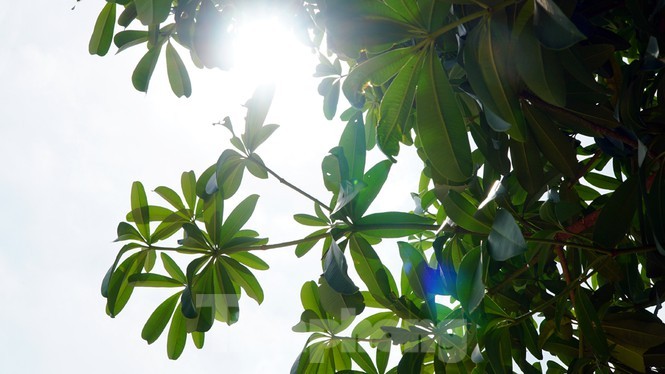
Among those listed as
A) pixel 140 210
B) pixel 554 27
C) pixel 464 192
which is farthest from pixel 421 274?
pixel 140 210

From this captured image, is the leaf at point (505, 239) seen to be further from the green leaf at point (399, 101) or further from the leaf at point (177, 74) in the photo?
the leaf at point (177, 74)

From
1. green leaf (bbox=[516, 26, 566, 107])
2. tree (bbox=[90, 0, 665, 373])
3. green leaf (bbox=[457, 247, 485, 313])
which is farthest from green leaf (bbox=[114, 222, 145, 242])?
green leaf (bbox=[516, 26, 566, 107])

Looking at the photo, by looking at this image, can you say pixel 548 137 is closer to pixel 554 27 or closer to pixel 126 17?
pixel 554 27

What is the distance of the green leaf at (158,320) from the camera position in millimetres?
969

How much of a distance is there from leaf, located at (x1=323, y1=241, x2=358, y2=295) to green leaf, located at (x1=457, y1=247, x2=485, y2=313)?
0.13 metres

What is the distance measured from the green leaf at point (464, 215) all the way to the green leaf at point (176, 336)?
564 millimetres

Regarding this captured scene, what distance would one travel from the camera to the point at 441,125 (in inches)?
24.7

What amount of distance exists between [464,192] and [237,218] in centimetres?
38

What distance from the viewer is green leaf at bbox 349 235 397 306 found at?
31.4 inches

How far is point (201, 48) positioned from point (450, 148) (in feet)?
1.65

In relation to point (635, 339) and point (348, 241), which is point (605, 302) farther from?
point (348, 241)

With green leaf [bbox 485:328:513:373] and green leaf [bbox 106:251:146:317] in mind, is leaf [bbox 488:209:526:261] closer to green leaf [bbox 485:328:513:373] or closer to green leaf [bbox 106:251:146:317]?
green leaf [bbox 485:328:513:373]

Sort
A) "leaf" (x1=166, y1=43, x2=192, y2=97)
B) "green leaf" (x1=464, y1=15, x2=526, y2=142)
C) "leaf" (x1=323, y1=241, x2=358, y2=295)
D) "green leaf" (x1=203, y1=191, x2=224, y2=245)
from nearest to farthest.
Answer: "green leaf" (x1=464, y1=15, x2=526, y2=142) → "leaf" (x1=323, y1=241, x2=358, y2=295) → "green leaf" (x1=203, y1=191, x2=224, y2=245) → "leaf" (x1=166, y1=43, x2=192, y2=97)

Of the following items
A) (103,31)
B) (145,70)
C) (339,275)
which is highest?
(103,31)
